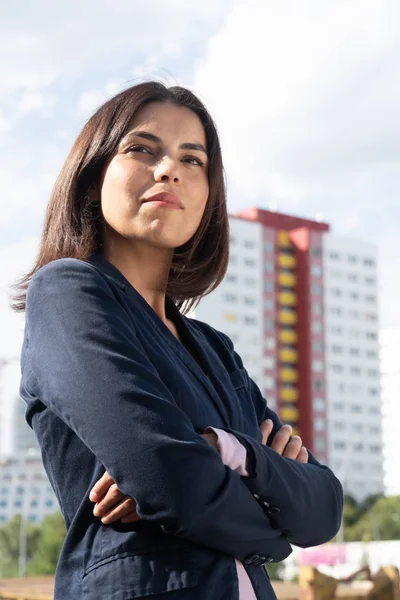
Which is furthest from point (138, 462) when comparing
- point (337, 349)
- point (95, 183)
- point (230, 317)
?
point (337, 349)

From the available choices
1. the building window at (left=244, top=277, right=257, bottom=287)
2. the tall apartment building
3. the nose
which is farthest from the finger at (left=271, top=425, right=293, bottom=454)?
the building window at (left=244, top=277, right=257, bottom=287)

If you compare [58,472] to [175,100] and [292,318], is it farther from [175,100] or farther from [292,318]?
[292,318]

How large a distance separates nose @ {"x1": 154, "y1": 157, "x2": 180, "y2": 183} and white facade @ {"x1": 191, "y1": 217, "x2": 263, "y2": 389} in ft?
191

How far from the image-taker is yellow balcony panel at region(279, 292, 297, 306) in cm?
6316

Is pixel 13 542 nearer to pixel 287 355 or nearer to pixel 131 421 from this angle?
pixel 287 355

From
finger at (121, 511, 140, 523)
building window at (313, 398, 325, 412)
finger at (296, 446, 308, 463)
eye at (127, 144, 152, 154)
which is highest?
building window at (313, 398, 325, 412)

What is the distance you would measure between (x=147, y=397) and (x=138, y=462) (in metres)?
0.10

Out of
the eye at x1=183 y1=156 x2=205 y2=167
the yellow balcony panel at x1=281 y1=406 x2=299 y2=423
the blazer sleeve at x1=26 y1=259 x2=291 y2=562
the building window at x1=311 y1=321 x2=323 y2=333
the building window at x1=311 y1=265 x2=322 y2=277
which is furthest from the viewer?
the building window at x1=311 y1=265 x2=322 y2=277

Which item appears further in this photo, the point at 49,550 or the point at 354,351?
the point at 354,351

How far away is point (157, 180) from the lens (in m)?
1.71

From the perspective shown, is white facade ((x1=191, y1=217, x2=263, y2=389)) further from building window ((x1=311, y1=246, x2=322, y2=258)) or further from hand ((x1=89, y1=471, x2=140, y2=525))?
hand ((x1=89, y1=471, x2=140, y2=525))

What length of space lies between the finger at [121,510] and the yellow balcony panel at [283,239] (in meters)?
61.6

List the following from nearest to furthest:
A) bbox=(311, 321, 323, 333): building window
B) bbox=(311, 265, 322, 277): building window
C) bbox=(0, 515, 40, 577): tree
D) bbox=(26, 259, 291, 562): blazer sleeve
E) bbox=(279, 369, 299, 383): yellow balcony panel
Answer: bbox=(26, 259, 291, 562): blazer sleeve, bbox=(0, 515, 40, 577): tree, bbox=(279, 369, 299, 383): yellow balcony panel, bbox=(311, 321, 323, 333): building window, bbox=(311, 265, 322, 277): building window

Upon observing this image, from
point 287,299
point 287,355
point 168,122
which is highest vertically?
point 287,299
